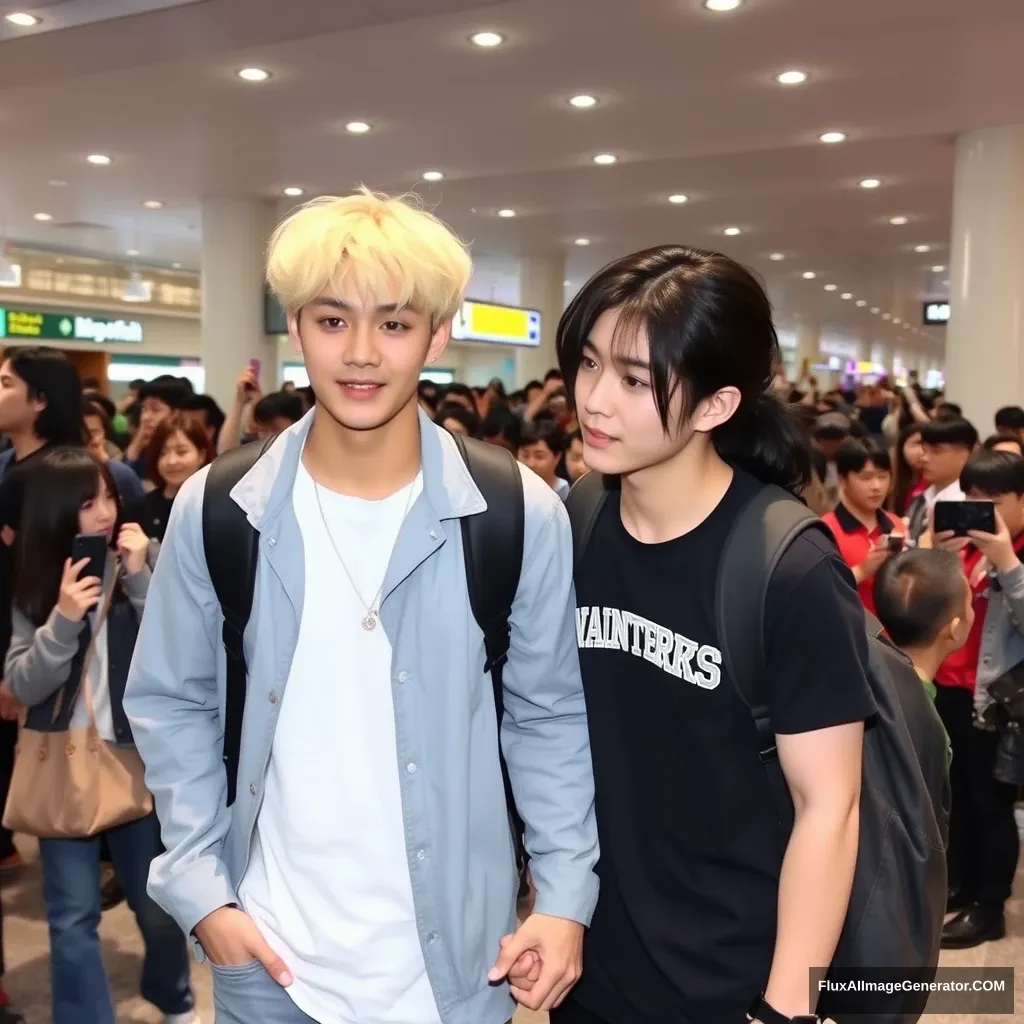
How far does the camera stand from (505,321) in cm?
1354

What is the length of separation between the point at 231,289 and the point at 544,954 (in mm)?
9902

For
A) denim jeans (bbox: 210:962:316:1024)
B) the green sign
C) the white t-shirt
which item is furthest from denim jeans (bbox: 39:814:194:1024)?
the green sign

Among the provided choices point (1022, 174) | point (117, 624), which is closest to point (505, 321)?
point (1022, 174)

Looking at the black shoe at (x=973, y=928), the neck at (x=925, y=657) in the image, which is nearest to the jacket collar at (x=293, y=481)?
the neck at (x=925, y=657)

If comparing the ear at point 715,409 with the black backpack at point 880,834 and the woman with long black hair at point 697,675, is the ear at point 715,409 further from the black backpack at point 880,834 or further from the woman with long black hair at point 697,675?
the black backpack at point 880,834

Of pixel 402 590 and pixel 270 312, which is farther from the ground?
pixel 270 312

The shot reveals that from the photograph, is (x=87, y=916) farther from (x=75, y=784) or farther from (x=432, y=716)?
(x=432, y=716)

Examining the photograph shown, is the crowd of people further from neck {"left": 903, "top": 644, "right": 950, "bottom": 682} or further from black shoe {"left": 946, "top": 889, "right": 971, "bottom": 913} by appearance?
black shoe {"left": 946, "top": 889, "right": 971, "bottom": 913}

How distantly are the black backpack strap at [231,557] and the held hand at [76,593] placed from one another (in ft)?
3.47

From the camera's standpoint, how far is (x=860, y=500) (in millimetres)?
4117

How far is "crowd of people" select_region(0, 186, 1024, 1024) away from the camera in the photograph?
56.2 inches

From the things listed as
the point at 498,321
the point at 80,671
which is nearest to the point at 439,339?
the point at 80,671

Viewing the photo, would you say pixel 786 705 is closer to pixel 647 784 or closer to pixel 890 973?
pixel 647 784

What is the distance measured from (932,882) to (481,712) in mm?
734
